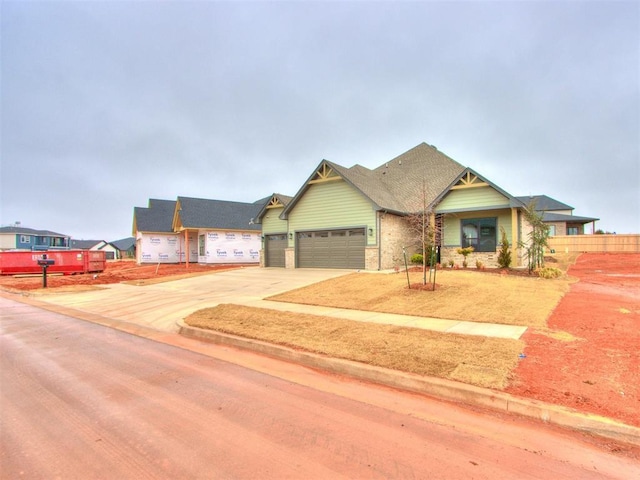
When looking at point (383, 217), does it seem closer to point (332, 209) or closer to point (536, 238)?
point (332, 209)

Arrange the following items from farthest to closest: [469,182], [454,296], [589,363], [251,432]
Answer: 1. [469,182]
2. [454,296]
3. [589,363]
4. [251,432]

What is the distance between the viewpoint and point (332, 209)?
22.2 metres

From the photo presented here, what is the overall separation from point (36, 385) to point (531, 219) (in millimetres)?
18453

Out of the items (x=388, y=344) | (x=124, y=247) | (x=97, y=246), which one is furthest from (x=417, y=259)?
(x=97, y=246)

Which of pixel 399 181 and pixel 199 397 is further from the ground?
pixel 399 181

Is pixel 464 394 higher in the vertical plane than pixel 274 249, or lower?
lower

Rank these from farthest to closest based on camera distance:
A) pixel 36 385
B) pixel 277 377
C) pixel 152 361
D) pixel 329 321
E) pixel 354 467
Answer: pixel 329 321 < pixel 152 361 < pixel 277 377 < pixel 36 385 < pixel 354 467

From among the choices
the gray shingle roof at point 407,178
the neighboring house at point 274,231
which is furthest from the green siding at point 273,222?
the gray shingle roof at point 407,178

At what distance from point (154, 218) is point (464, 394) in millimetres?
38822

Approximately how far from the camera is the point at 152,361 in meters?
6.31

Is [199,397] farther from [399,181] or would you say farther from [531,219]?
[399,181]

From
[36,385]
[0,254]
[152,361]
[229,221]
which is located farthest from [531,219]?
[0,254]

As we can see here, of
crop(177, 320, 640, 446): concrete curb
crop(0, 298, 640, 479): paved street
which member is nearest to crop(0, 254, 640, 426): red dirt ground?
crop(177, 320, 640, 446): concrete curb

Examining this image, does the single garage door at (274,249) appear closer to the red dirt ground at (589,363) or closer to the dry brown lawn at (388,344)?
the dry brown lawn at (388,344)
